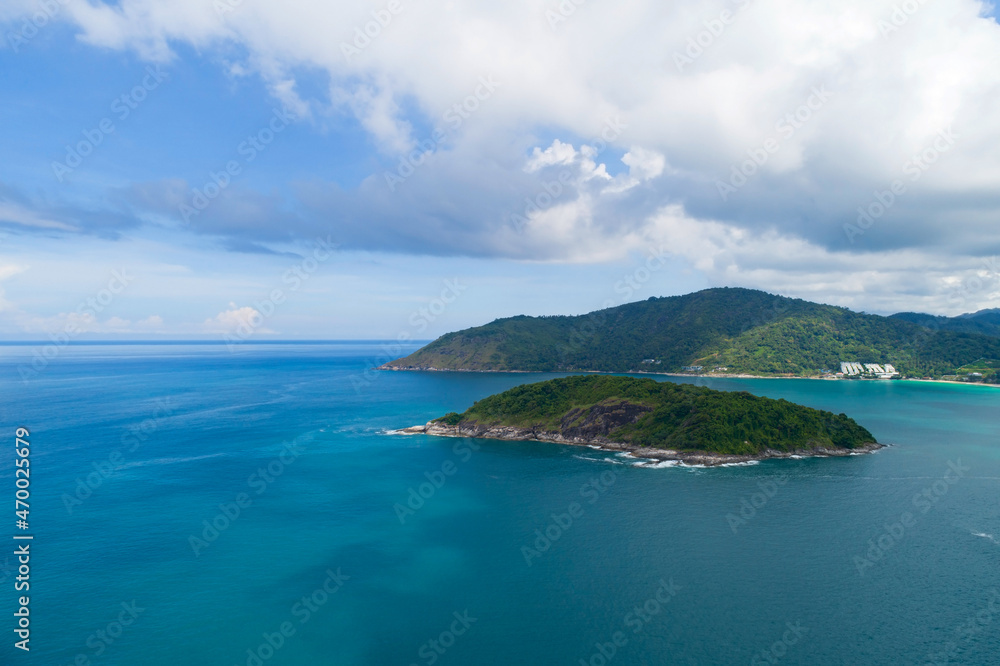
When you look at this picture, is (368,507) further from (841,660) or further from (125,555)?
(841,660)

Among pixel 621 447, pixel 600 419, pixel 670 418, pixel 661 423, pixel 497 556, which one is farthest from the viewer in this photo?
pixel 600 419

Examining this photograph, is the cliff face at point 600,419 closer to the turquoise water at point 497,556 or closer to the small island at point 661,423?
the small island at point 661,423

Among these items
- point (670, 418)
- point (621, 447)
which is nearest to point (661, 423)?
point (670, 418)

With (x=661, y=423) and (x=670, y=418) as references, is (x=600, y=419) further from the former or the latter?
(x=670, y=418)

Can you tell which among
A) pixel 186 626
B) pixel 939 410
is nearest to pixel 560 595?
pixel 186 626

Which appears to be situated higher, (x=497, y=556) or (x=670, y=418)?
(x=670, y=418)

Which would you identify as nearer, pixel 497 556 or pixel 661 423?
pixel 497 556
